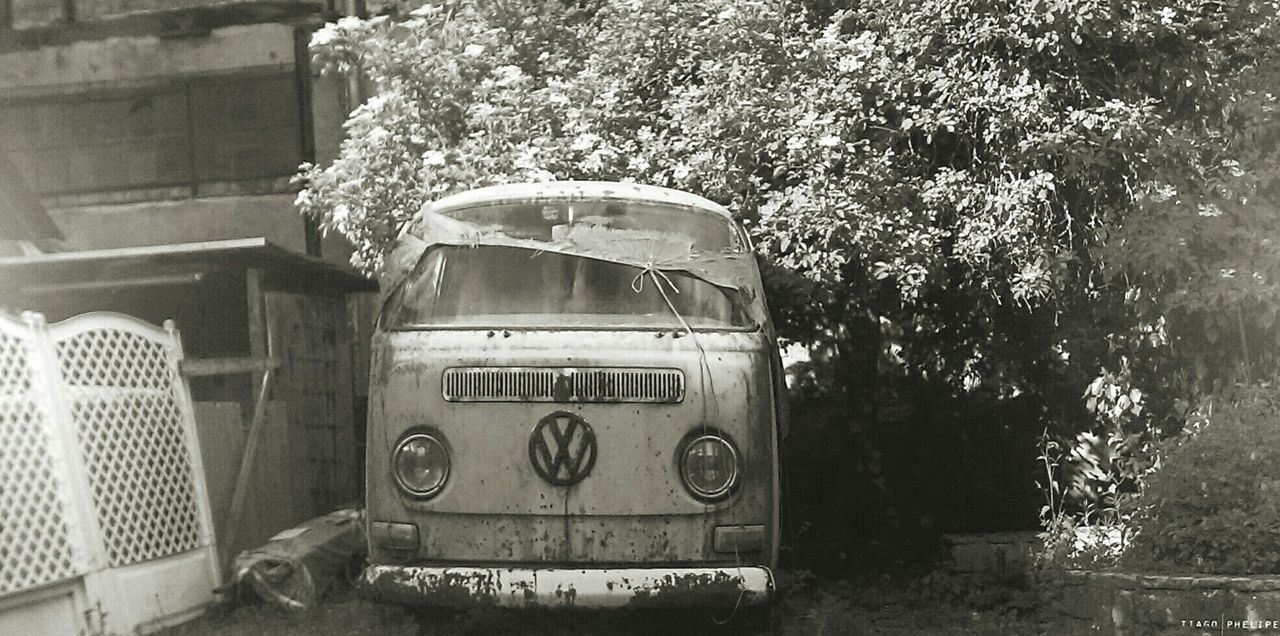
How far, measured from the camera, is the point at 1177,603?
5352mm

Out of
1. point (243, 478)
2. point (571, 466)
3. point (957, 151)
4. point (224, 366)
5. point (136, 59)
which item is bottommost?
point (243, 478)

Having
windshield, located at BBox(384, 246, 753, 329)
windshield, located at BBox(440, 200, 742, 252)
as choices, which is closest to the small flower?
windshield, located at BBox(440, 200, 742, 252)

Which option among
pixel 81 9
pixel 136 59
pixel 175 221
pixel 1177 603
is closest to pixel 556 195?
pixel 1177 603

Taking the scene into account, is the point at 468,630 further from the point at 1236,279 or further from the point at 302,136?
the point at 302,136

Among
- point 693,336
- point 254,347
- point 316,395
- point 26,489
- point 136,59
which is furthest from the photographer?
point 136,59

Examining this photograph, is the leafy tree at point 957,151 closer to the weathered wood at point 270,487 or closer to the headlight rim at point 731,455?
the weathered wood at point 270,487

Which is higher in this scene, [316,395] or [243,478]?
[316,395]

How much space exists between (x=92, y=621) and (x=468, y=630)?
5.85 feet

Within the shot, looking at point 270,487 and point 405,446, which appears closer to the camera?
point 405,446

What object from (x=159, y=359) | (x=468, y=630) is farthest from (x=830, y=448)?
(x=159, y=359)

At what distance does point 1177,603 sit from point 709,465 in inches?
81.9

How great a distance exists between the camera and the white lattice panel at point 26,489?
554 cm

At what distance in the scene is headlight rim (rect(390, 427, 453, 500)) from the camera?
210 inches

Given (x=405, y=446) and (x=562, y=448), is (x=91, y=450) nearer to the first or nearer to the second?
(x=405, y=446)
